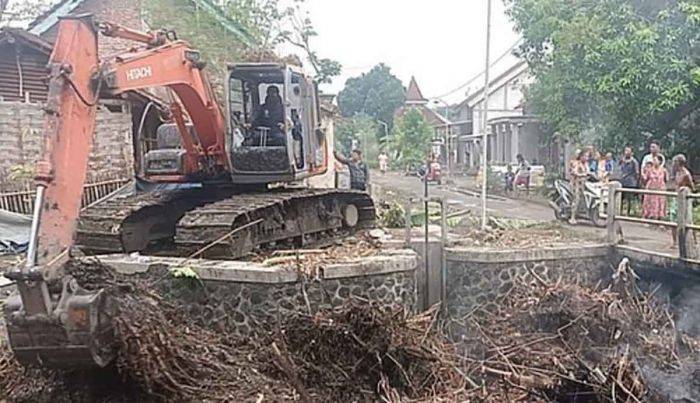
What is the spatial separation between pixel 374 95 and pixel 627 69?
47981 millimetres

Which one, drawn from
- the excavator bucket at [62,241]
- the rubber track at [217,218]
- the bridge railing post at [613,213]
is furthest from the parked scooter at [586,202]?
the excavator bucket at [62,241]

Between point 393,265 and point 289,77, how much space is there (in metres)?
2.62

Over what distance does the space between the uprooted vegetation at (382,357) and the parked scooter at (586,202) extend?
4005 millimetres

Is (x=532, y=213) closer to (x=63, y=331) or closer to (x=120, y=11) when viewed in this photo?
(x=120, y=11)

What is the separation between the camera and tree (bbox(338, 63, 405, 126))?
59.9 metres

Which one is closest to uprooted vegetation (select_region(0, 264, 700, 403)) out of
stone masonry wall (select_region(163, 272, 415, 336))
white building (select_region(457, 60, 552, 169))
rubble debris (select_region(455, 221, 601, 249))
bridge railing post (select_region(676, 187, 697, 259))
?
stone masonry wall (select_region(163, 272, 415, 336))

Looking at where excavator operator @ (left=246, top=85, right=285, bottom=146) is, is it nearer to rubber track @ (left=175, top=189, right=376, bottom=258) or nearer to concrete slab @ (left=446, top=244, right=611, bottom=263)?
rubber track @ (left=175, top=189, right=376, bottom=258)

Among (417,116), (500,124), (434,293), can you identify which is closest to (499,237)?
(434,293)

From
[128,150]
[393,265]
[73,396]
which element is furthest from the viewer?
[128,150]

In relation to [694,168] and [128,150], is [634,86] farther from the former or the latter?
[128,150]

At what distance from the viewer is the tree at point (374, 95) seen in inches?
2357

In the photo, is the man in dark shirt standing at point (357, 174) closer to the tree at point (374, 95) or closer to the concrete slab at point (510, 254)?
the concrete slab at point (510, 254)

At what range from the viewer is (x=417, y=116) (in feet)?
130

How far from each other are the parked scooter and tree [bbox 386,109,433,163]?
25.4m
